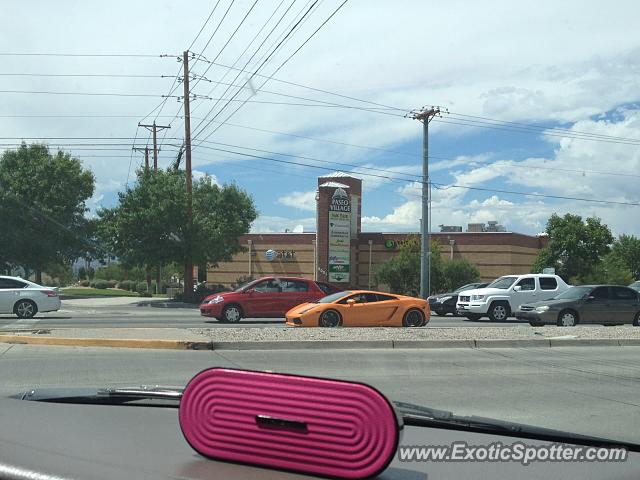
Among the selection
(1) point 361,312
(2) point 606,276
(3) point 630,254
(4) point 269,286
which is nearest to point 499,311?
(1) point 361,312

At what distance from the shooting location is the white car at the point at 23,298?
75.8 ft

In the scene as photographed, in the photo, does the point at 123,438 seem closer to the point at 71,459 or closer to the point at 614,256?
the point at 71,459

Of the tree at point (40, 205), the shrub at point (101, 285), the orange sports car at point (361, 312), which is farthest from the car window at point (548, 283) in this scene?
the shrub at point (101, 285)

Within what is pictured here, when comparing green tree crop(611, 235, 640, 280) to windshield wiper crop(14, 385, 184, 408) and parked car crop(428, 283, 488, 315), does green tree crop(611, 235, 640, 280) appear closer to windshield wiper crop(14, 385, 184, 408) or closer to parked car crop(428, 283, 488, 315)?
parked car crop(428, 283, 488, 315)

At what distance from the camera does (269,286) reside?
23266 millimetres

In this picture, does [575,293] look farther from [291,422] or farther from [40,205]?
[40,205]

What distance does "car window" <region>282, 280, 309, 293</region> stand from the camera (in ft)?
76.5

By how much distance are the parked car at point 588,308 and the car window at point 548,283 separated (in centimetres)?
233

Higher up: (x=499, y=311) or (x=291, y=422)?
(x=291, y=422)

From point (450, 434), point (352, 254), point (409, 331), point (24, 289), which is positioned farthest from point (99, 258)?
point (450, 434)

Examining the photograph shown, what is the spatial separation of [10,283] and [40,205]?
24.4 m

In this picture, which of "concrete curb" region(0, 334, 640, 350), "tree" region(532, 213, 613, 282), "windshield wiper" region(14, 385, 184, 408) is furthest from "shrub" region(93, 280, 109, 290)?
"windshield wiper" region(14, 385, 184, 408)

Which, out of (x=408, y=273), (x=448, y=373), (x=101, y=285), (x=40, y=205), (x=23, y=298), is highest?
(x=40, y=205)

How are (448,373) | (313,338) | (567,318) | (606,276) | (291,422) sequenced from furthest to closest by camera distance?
(606,276) < (567,318) < (313,338) < (448,373) < (291,422)
